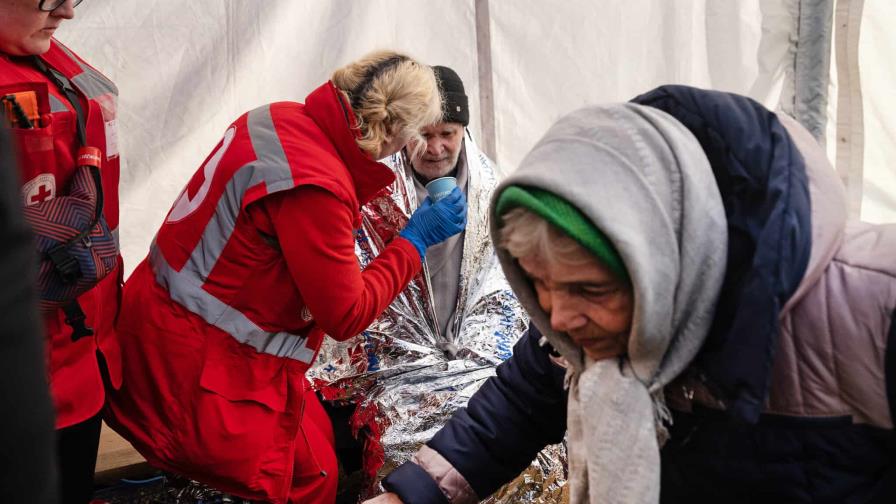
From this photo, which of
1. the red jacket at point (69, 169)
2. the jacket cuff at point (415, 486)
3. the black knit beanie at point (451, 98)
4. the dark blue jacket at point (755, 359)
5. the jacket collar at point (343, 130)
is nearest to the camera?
the dark blue jacket at point (755, 359)

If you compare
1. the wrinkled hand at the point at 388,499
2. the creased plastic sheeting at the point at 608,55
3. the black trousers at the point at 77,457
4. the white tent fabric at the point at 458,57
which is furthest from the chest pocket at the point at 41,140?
the creased plastic sheeting at the point at 608,55

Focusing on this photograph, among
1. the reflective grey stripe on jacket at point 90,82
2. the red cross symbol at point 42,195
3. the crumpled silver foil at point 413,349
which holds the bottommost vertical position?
the crumpled silver foil at point 413,349

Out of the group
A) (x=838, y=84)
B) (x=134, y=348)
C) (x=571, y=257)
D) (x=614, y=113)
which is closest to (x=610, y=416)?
(x=571, y=257)

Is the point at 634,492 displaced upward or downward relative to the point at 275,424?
upward

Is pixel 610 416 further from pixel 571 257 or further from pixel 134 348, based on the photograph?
pixel 134 348

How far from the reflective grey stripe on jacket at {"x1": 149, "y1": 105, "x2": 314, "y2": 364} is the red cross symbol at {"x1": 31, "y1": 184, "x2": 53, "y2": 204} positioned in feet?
1.21

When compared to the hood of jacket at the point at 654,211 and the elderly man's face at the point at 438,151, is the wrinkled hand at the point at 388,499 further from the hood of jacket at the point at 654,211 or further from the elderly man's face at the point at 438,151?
the elderly man's face at the point at 438,151

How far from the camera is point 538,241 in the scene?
3.59ft

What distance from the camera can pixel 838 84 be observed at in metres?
3.28

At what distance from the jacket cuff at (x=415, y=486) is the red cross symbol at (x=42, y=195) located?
79 centimetres

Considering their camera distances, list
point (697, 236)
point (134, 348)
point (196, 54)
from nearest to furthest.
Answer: point (697, 236) < point (134, 348) < point (196, 54)

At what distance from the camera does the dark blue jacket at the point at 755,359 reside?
99cm

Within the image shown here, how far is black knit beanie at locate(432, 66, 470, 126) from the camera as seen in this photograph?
102 inches

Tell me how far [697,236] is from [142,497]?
206 cm
